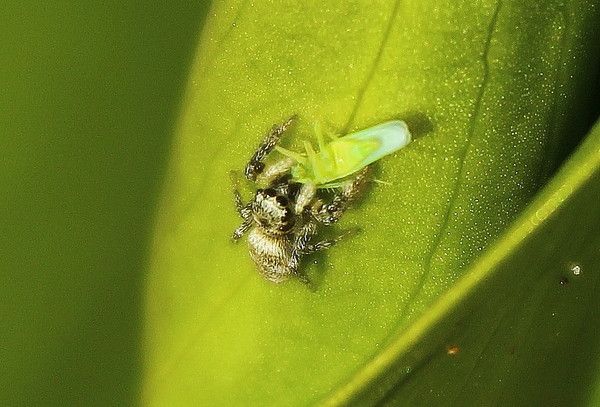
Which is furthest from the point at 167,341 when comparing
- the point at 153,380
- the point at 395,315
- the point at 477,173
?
the point at 477,173

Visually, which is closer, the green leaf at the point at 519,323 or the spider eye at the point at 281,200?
the green leaf at the point at 519,323

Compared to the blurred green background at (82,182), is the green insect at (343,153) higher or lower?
higher

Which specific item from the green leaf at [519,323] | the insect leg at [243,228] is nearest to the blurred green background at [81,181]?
the insect leg at [243,228]

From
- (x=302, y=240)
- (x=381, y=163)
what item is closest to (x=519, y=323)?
(x=381, y=163)

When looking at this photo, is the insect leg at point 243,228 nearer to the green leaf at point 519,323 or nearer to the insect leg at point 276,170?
the insect leg at point 276,170

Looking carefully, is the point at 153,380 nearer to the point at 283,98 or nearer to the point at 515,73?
the point at 283,98

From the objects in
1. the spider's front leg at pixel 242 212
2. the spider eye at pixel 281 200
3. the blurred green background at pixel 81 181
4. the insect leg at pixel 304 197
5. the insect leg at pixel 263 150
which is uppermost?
the insect leg at pixel 263 150
